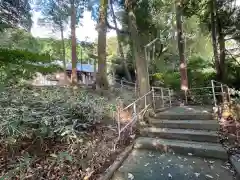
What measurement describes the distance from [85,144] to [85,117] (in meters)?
0.72

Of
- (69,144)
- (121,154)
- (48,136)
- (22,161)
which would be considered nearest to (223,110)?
(121,154)

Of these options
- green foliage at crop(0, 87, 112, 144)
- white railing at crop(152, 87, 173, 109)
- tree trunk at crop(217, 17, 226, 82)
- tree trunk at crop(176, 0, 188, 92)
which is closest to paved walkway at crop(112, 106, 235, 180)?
green foliage at crop(0, 87, 112, 144)

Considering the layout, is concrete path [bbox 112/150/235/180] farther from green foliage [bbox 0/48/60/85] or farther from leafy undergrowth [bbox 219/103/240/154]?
green foliage [bbox 0/48/60/85]

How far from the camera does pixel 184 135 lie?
413cm

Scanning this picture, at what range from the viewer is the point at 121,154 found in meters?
3.71

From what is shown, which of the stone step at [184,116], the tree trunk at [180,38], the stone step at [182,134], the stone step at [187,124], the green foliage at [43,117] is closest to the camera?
the green foliage at [43,117]

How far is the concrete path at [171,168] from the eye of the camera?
9.73 feet

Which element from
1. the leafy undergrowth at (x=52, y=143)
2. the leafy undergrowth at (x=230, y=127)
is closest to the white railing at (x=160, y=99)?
the leafy undergrowth at (x=230, y=127)

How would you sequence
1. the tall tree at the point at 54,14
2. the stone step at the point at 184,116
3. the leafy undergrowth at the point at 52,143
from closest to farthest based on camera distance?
the leafy undergrowth at the point at 52,143
the stone step at the point at 184,116
the tall tree at the point at 54,14

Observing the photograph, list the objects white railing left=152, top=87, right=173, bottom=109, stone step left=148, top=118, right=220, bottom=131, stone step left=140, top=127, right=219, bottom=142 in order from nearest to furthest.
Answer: stone step left=140, top=127, right=219, bottom=142 < stone step left=148, top=118, right=220, bottom=131 < white railing left=152, top=87, right=173, bottom=109

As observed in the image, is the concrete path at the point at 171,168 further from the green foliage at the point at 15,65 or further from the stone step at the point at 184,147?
the green foliage at the point at 15,65

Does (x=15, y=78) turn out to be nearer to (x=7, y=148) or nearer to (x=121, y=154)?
(x=7, y=148)

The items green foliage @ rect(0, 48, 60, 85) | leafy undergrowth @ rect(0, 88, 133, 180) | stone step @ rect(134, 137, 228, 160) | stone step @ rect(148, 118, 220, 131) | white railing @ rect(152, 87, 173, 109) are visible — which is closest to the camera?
leafy undergrowth @ rect(0, 88, 133, 180)

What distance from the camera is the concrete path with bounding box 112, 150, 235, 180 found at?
2.96 m
